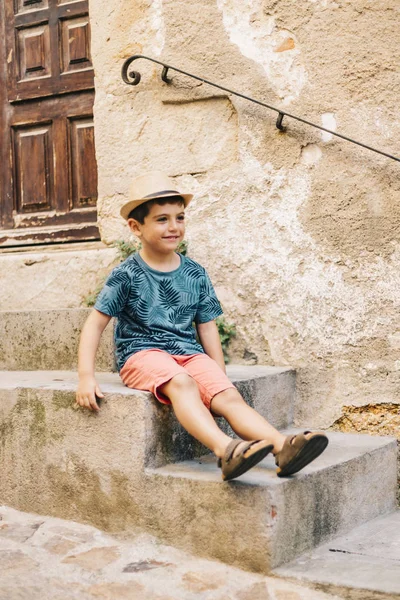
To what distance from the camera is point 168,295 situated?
3166mm

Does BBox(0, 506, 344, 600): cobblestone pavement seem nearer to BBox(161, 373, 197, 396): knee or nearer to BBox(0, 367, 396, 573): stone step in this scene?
BBox(0, 367, 396, 573): stone step

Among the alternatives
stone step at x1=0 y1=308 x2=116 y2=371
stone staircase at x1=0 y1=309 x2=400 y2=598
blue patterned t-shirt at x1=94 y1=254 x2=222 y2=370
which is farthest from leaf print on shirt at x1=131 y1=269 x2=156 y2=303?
stone step at x1=0 y1=308 x2=116 y2=371

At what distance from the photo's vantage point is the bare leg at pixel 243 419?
272 centimetres

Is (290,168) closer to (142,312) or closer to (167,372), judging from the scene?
(142,312)

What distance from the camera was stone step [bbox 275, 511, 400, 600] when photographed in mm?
2389

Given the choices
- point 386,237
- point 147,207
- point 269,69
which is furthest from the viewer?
point 269,69

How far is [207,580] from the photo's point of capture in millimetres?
2543

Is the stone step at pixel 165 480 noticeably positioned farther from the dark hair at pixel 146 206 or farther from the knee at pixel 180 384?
the dark hair at pixel 146 206

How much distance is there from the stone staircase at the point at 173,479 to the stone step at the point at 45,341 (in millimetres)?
207

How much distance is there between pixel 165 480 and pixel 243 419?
34 centimetres

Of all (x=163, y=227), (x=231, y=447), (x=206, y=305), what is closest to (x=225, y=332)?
(x=206, y=305)

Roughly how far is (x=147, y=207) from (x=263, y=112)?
986 millimetres

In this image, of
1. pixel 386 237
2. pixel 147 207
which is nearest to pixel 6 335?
pixel 147 207

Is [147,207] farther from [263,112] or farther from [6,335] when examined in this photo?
[6,335]
